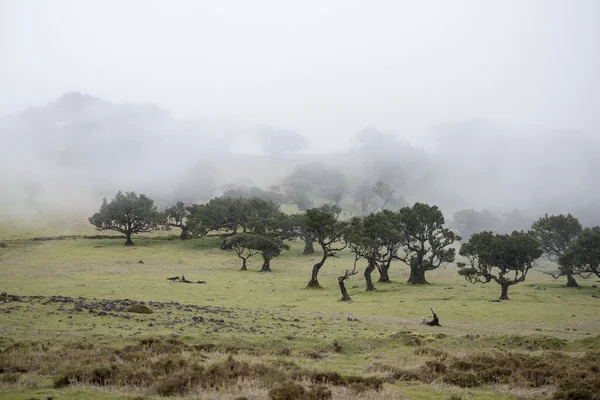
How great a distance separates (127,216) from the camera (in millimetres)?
96938

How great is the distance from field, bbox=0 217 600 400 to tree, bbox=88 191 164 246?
39.3 metres

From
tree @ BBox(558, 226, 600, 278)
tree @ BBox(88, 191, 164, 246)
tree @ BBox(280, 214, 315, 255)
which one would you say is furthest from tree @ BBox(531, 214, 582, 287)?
tree @ BBox(88, 191, 164, 246)

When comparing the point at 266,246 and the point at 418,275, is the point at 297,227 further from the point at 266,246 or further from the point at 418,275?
the point at 418,275

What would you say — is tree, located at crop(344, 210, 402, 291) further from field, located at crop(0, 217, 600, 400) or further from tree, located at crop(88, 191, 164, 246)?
tree, located at crop(88, 191, 164, 246)

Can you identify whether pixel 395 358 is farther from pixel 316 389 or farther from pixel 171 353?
pixel 171 353

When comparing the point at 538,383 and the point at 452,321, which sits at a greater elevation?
the point at 538,383

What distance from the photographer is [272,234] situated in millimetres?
81938

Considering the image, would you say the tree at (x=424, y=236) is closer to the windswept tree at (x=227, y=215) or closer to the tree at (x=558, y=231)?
the tree at (x=558, y=231)

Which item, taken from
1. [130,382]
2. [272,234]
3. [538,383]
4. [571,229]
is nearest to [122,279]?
[272,234]

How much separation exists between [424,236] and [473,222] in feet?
355

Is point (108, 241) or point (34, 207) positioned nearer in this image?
point (108, 241)

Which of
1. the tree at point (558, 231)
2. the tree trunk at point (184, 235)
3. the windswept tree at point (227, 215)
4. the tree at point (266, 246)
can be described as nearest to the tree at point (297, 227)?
the windswept tree at point (227, 215)

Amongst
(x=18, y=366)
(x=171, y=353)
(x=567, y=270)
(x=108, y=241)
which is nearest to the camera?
(x=18, y=366)

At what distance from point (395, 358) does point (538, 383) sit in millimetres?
5851
